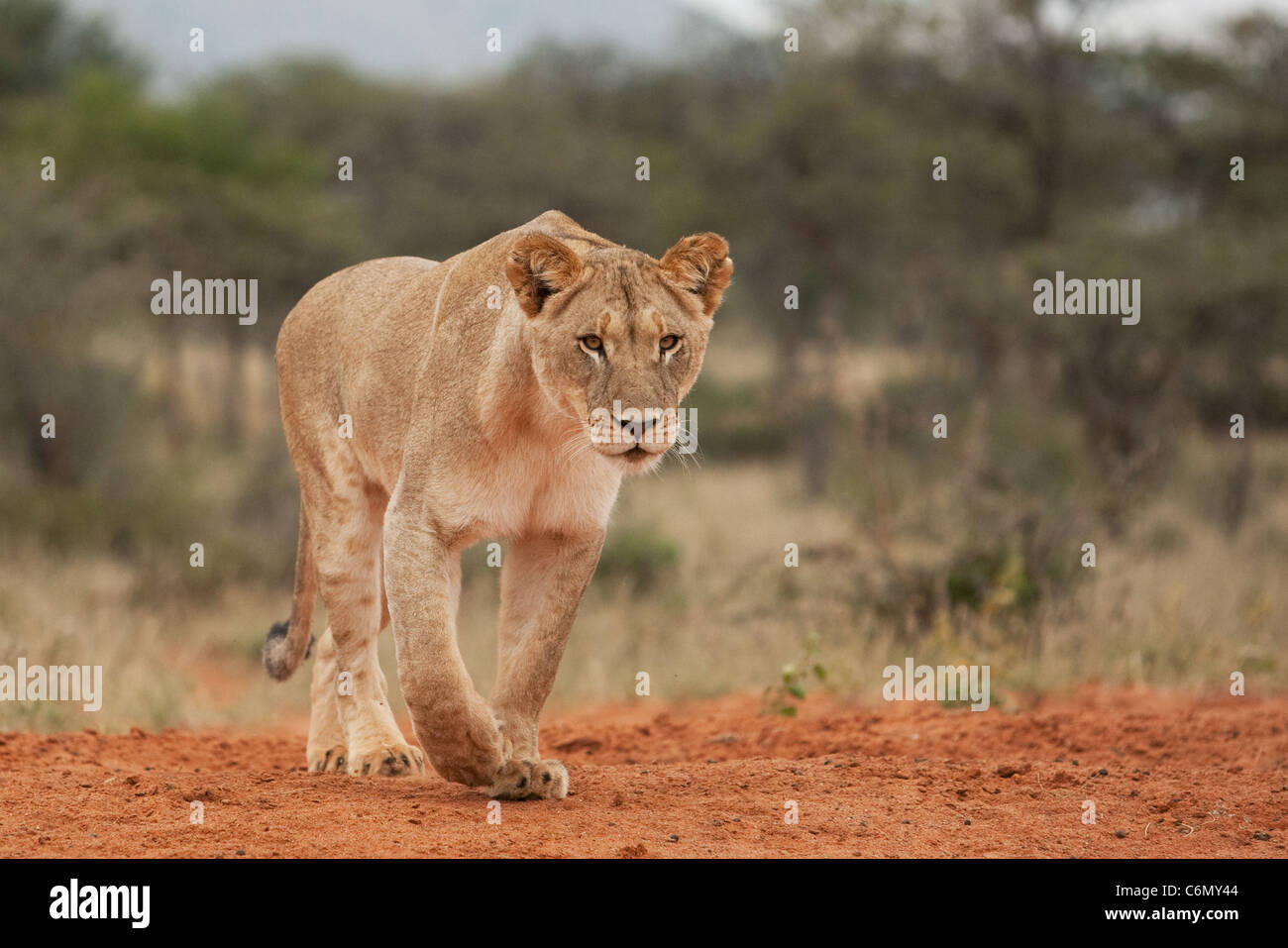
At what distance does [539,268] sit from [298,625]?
2.70m

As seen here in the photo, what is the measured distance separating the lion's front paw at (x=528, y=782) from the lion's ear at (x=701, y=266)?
161 centimetres

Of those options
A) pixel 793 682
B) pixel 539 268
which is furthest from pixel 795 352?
pixel 539 268

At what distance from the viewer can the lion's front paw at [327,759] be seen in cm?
632

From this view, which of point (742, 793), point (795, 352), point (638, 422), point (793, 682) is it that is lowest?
point (742, 793)

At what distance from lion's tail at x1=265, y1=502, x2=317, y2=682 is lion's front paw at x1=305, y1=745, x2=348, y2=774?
1.74 ft

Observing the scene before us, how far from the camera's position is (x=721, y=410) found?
26812 millimetres

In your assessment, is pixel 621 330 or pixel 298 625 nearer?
pixel 621 330

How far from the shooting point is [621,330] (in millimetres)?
4594

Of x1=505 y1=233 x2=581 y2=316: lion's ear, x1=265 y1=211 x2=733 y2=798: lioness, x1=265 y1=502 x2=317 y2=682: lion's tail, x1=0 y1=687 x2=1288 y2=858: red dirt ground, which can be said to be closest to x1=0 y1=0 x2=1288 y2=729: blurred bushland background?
x1=0 y1=687 x2=1288 y2=858: red dirt ground

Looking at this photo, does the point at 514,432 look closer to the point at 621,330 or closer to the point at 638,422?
the point at 621,330

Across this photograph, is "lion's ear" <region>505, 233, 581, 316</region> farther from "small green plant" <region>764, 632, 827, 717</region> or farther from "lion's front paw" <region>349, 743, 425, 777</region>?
"small green plant" <region>764, 632, 827, 717</region>

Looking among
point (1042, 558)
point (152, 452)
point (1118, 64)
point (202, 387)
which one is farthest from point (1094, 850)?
point (202, 387)

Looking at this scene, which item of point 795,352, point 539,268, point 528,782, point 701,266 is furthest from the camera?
point 795,352

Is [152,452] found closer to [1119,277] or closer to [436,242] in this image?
[436,242]
